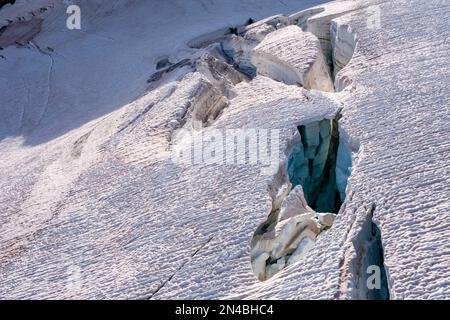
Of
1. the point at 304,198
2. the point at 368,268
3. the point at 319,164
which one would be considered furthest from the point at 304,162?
the point at 368,268

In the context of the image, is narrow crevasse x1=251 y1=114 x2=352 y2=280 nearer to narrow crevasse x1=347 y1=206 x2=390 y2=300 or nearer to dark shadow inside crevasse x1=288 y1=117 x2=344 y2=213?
dark shadow inside crevasse x1=288 y1=117 x2=344 y2=213

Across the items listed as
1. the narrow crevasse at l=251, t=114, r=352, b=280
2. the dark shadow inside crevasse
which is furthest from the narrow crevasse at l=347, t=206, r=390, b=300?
the dark shadow inside crevasse

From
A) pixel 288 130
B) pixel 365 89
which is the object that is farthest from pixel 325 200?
pixel 365 89

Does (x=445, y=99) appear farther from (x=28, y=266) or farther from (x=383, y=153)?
(x=28, y=266)

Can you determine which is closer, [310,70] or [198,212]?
[198,212]

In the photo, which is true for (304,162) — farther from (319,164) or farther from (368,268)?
(368,268)

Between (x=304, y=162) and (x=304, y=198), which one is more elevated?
(x=304, y=162)
